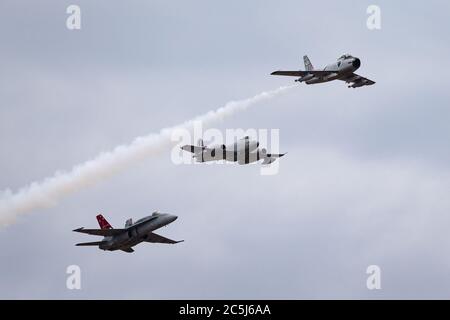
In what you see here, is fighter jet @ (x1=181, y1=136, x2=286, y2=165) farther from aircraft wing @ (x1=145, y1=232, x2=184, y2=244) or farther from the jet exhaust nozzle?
the jet exhaust nozzle

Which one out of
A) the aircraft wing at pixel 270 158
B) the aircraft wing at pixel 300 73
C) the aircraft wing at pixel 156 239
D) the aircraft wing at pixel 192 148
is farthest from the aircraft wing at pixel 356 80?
the aircraft wing at pixel 156 239

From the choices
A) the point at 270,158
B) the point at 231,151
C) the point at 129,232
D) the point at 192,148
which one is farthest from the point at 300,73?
the point at 129,232

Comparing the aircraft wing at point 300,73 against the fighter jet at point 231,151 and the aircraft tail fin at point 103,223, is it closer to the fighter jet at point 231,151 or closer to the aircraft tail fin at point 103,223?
the fighter jet at point 231,151

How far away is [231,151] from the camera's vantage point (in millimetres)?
143250

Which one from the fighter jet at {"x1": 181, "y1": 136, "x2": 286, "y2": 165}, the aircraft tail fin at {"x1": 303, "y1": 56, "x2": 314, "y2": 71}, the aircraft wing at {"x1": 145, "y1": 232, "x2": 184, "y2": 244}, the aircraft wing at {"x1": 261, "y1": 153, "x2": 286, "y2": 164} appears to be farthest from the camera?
the aircraft wing at {"x1": 145, "y1": 232, "x2": 184, "y2": 244}

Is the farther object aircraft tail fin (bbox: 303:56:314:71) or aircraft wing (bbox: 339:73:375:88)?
aircraft tail fin (bbox: 303:56:314:71)

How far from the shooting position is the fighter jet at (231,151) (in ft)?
470

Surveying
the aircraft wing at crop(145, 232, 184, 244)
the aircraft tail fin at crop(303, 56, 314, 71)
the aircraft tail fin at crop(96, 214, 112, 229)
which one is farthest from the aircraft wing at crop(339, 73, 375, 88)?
the aircraft tail fin at crop(96, 214, 112, 229)

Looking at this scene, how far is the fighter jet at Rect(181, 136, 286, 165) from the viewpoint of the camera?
143 metres
